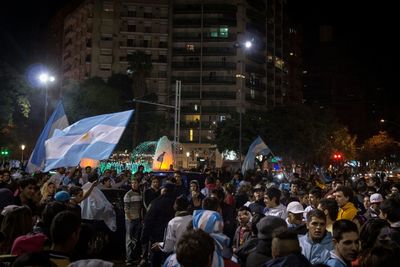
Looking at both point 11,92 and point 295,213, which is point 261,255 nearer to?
point 295,213

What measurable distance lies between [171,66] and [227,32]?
38.4 feet

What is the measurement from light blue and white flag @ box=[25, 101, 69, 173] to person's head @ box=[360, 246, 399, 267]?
1050 cm

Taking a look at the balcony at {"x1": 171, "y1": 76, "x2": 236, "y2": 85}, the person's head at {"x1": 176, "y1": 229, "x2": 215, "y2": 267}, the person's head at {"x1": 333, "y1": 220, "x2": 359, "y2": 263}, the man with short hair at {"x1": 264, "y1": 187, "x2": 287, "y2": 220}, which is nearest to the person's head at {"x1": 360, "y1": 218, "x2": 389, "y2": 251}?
the person's head at {"x1": 333, "y1": 220, "x2": 359, "y2": 263}

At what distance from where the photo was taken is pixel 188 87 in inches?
3374

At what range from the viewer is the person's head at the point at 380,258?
328 cm

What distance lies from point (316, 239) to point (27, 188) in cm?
491

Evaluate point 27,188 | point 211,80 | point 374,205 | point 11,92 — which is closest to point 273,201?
point 374,205

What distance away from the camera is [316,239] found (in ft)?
17.5

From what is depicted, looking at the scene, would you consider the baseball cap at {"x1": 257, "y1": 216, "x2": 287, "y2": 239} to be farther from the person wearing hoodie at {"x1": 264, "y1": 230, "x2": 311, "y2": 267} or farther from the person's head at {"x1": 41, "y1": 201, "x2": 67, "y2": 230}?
the person's head at {"x1": 41, "y1": 201, "x2": 67, "y2": 230}

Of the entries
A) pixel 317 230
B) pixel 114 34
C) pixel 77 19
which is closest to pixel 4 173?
pixel 317 230

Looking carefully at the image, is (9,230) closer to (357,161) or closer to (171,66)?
(357,161)

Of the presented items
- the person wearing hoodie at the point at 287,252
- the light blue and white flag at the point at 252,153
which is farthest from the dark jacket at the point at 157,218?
the light blue and white flag at the point at 252,153

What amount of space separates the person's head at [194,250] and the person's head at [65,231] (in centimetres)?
122

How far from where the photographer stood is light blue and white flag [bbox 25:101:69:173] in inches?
492
